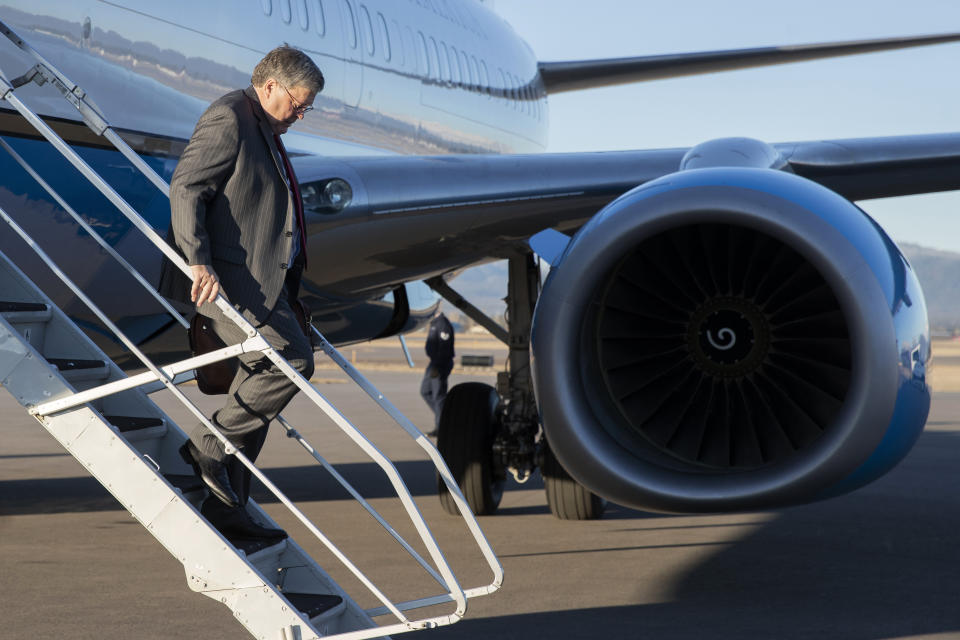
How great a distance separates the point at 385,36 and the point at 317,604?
4.76m

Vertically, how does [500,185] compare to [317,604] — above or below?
above

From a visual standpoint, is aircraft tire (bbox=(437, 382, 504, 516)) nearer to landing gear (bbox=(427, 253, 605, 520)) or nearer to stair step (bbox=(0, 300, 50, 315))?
landing gear (bbox=(427, 253, 605, 520))

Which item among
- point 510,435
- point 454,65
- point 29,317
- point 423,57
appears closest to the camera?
point 29,317

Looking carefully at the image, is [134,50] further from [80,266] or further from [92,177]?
[92,177]

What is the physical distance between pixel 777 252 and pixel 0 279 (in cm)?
317

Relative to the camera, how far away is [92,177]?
12.1 feet

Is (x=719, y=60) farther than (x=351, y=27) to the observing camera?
Yes

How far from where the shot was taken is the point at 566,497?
8336 mm

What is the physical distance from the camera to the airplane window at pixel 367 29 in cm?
749

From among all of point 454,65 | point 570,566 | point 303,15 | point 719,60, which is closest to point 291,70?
point 303,15

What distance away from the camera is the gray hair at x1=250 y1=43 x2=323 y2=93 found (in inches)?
145

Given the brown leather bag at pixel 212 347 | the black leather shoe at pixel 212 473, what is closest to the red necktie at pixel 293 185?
the brown leather bag at pixel 212 347

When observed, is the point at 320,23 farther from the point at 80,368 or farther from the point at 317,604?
the point at 317,604

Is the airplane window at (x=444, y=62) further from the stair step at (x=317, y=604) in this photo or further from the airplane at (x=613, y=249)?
the stair step at (x=317, y=604)
